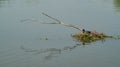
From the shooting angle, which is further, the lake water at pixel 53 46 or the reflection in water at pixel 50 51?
the reflection in water at pixel 50 51

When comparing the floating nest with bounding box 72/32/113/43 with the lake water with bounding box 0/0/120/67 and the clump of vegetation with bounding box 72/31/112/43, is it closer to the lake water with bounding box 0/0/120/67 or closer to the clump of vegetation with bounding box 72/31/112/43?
the clump of vegetation with bounding box 72/31/112/43

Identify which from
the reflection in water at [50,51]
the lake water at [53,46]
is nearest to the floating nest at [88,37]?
the lake water at [53,46]

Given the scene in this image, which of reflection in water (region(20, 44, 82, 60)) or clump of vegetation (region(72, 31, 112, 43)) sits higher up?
clump of vegetation (region(72, 31, 112, 43))

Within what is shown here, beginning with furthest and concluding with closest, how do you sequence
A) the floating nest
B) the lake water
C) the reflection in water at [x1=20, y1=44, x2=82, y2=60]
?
the floating nest
the reflection in water at [x1=20, y1=44, x2=82, y2=60]
the lake water

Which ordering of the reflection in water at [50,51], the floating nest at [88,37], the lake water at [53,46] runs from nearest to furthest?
the lake water at [53,46] → the reflection in water at [50,51] → the floating nest at [88,37]

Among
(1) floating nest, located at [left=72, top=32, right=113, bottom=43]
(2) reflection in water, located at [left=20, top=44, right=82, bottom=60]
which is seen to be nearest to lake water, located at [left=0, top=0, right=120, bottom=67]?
(2) reflection in water, located at [left=20, top=44, right=82, bottom=60]

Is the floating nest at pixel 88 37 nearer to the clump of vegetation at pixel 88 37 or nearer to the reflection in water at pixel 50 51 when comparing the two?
the clump of vegetation at pixel 88 37

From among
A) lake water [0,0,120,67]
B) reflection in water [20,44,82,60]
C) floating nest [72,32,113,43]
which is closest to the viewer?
lake water [0,0,120,67]

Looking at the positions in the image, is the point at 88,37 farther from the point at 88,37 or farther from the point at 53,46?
the point at 53,46

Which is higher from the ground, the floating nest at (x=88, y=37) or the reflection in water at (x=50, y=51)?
the floating nest at (x=88, y=37)

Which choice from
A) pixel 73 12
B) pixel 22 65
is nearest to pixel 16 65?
pixel 22 65

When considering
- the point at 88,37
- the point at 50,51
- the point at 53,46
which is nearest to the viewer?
the point at 50,51

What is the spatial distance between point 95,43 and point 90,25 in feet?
17.5

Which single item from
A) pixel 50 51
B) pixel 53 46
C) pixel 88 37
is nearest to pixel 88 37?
pixel 88 37
